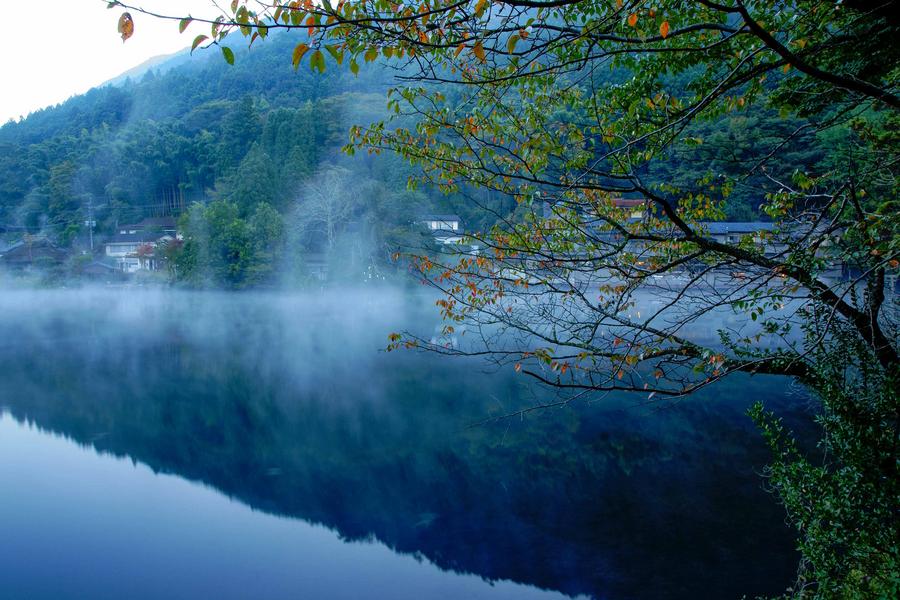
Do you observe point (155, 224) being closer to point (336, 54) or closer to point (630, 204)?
point (630, 204)

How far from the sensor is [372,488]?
9.22m

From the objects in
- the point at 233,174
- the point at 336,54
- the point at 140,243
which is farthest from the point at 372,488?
the point at 140,243

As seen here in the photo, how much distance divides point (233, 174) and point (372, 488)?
31057mm

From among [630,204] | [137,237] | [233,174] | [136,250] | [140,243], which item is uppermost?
[233,174]

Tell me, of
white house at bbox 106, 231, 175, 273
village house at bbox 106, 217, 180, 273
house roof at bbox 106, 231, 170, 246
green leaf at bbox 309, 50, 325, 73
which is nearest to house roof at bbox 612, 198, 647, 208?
green leaf at bbox 309, 50, 325, 73

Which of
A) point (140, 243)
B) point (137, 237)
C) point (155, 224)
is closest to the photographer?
point (140, 243)

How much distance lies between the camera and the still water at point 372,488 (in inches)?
269

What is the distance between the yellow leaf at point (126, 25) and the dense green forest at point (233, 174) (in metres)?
8.99

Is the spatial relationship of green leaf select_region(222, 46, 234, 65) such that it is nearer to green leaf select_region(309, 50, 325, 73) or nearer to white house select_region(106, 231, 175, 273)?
green leaf select_region(309, 50, 325, 73)

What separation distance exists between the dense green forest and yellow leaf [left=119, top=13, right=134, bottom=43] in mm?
8995

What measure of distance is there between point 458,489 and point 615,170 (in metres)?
7.51

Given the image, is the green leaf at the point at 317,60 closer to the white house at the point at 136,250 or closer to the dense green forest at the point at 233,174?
the dense green forest at the point at 233,174

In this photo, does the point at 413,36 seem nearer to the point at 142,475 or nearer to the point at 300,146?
the point at 142,475

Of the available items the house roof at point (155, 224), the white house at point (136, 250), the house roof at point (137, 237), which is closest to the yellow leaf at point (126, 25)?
the white house at point (136, 250)
